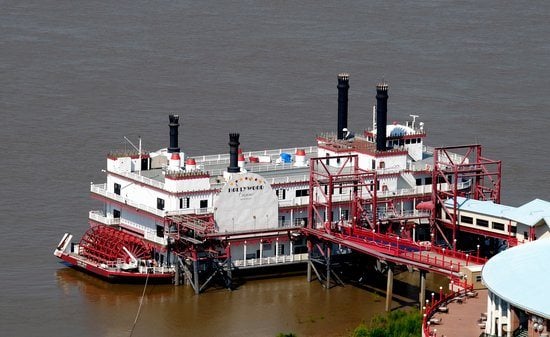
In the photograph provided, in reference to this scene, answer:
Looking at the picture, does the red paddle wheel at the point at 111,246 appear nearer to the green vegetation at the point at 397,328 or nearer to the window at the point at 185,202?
the window at the point at 185,202

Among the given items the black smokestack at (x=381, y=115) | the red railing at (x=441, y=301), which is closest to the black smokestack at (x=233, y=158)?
the black smokestack at (x=381, y=115)

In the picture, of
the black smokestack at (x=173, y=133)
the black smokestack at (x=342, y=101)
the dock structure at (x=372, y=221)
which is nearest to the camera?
the dock structure at (x=372, y=221)

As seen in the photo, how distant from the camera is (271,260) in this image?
319ft

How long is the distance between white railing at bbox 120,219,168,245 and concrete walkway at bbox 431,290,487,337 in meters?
19.8

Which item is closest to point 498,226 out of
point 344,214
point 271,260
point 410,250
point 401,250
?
point 410,250

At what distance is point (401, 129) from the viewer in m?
106

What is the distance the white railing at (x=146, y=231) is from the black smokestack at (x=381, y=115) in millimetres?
14424

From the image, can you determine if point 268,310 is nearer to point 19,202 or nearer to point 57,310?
point 57,310

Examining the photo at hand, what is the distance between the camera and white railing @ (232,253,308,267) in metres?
96.6

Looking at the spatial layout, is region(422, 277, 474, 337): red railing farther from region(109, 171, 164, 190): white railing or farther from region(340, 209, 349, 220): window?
region(109, 171, 164, 190): white railing

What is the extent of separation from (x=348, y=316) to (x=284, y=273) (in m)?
8.52

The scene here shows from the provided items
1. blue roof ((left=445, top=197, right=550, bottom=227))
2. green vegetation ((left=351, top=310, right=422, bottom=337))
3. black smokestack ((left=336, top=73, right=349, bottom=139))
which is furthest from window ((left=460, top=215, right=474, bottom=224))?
green vegetation ((left=351, top=310, right=422, bottom=337))

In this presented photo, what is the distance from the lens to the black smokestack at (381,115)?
4021 inches

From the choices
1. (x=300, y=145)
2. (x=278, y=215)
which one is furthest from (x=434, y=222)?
(x=300, y=145)
